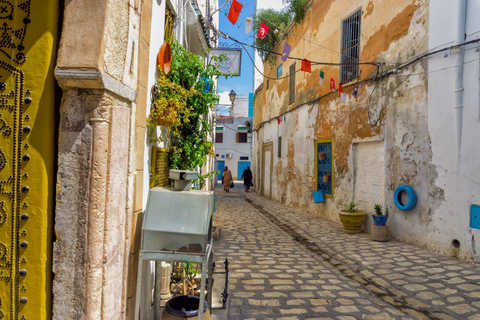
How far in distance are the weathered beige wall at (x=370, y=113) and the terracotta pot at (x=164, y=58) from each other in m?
4.99

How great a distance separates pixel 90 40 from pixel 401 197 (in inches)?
253

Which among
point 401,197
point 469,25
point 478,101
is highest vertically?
point 469,25

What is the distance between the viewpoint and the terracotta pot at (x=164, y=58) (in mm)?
3404

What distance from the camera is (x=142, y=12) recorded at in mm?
2625

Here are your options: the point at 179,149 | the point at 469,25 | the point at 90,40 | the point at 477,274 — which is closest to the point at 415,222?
the point at 477,274

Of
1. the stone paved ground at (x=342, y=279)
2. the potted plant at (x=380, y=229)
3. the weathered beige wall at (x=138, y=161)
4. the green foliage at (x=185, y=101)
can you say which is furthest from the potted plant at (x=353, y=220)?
the weathered beige wall at (x=138, y=161)

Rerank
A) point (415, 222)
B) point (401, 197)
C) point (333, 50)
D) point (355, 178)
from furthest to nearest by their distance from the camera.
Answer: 1. point (333, 50)
2. point (355, 178)
3. point (401, 197)
4. point (415, 222)

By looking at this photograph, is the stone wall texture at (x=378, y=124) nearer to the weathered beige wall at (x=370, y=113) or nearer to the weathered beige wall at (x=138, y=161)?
the weathered beige wall at (x=370, y=113)

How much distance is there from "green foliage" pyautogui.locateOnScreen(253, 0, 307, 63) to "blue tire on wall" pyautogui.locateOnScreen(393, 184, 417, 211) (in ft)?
26.7

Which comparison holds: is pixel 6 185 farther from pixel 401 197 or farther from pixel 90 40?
pixel 401 197

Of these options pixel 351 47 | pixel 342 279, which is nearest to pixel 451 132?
pixel 342 279

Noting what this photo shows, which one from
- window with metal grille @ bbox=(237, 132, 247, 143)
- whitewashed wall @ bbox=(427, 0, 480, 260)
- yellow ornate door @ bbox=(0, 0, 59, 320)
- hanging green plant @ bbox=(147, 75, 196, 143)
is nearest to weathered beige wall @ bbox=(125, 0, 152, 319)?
hanging green plant @ bbox=(147, 75, 196, 143)

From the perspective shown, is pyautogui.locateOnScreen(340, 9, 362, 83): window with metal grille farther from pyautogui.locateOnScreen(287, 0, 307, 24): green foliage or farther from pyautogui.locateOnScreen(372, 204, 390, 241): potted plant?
pyautogui.locateOnScreen(372, 204, 390, 241): potted plant

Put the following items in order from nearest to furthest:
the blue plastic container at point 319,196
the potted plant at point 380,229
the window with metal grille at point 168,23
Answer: the window with metal grille at point 168,23 < the potted plant at point 380,229 < the blue plastic container at point 319,196
